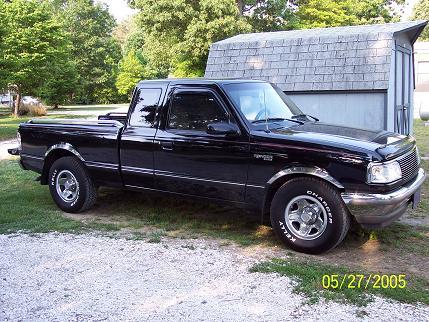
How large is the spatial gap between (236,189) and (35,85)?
2487 cm

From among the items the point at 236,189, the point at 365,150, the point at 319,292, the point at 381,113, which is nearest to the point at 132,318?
the point at 319,292

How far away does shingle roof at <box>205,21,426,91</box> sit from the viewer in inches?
379

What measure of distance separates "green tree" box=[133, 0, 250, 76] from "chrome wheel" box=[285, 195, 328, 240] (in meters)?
27.0

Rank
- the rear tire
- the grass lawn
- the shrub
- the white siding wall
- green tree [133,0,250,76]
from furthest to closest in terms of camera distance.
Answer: green tree [133,0,250,76] → the shrub → the white siding wall → the rear tire → the grass lawn

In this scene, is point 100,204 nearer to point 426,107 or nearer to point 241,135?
point 241,135

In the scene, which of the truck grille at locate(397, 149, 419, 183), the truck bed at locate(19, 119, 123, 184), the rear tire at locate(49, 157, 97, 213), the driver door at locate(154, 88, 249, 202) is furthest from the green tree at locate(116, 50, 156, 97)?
the truck grille at locate(397, 149, 419, 183)

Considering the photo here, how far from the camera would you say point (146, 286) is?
4.30 meters

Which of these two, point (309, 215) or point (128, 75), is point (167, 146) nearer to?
point (309, 215)

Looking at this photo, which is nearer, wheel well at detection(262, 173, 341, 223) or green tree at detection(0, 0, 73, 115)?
wheel well at detection(262, 173, 341, 223)

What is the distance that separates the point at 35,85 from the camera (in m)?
27.5

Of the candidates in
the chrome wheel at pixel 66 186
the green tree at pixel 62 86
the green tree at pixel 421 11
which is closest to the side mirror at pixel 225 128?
the chrome wheel at pixel 66 186

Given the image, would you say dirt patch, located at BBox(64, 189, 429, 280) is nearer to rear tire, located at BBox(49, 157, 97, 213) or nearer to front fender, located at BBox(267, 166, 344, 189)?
rear tire, located at BBox(49, 157, 97, 213)

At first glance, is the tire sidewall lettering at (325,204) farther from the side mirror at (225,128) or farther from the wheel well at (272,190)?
the side mirror at (225,128)

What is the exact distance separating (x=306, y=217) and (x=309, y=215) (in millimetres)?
39
